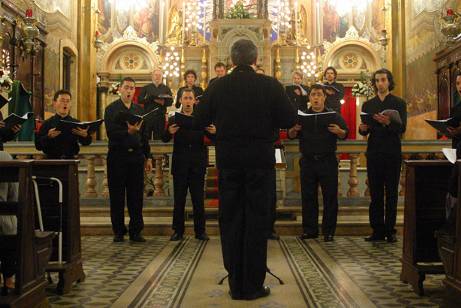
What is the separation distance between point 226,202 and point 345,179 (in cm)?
602

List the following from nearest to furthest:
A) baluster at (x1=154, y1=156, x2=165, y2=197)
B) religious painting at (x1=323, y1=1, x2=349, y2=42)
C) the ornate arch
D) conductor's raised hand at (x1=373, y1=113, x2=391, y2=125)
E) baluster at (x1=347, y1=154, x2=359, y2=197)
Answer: conductor's raised hand at (x1=373, y1=113, x2=391, y2=125) → baluster at (x1=347, y1=154, x2=359, y2=197) → baluster at (x1=154, y1=156, x2=165, y2=197) → the ornate arch → religious painting at (x1=323, y1=1, x2=349, y2=42)

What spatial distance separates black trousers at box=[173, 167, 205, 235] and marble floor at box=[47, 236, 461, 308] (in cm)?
32

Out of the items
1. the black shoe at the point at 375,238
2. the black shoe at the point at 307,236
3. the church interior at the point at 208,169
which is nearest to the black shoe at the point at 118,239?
the church interior at the point at 208,169

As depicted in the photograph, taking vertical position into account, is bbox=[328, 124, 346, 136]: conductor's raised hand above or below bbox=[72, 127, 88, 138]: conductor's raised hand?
above

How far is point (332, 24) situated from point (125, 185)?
15.2 m

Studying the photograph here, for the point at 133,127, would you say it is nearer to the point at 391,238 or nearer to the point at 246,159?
the point at 246,159

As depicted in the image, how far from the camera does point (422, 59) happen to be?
626 inches

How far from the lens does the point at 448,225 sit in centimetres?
405

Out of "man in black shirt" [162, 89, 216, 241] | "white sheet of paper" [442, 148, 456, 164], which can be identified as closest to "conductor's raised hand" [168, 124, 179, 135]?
"man in black shirt" [162, 89, 216, 241]

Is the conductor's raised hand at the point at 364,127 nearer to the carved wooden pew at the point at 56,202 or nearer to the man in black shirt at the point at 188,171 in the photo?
the man in black shirt at the point at 188,171

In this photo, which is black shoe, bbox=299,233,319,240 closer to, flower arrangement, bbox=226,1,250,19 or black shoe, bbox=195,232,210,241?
black shoe, bbox=195,232,210,241

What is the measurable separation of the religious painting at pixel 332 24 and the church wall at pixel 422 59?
3.41 meters

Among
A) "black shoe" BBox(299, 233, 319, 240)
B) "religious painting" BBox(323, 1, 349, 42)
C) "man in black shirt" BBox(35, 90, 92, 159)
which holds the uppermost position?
"religious painting" BBox(323, 1, 349, 42)

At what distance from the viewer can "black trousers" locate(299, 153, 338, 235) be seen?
723 cm
